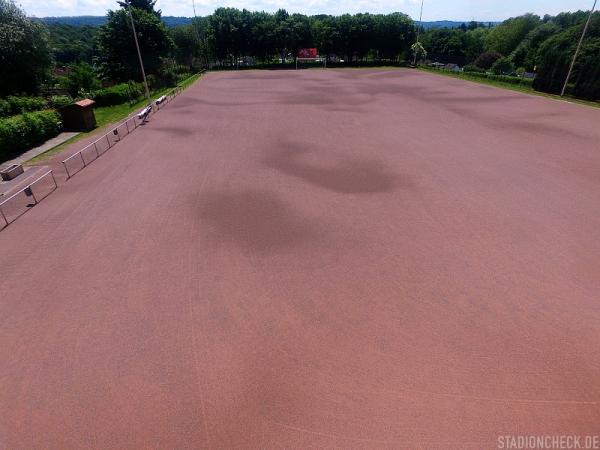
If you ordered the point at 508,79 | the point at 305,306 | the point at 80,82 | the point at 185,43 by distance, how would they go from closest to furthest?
the point at 305,306 → the point at 80,82 → the point at 508,79 → the point at 185,43

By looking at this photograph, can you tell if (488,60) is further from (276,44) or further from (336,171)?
(336,171)

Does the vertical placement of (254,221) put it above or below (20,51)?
below

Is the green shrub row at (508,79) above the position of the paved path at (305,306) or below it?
above

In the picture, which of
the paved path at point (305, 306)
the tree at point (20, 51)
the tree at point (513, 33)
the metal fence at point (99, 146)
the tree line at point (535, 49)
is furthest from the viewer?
the tree at point (513, 33)

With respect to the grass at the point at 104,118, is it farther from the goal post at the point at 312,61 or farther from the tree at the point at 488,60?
the tree at the point at 488,60

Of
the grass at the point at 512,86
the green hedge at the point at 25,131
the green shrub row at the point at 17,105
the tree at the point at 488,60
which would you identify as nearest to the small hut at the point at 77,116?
the green hedge at the point at 25,131

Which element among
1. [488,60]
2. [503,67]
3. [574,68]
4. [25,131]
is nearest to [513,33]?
[488,60]

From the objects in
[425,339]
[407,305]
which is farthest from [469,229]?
[425,339]
